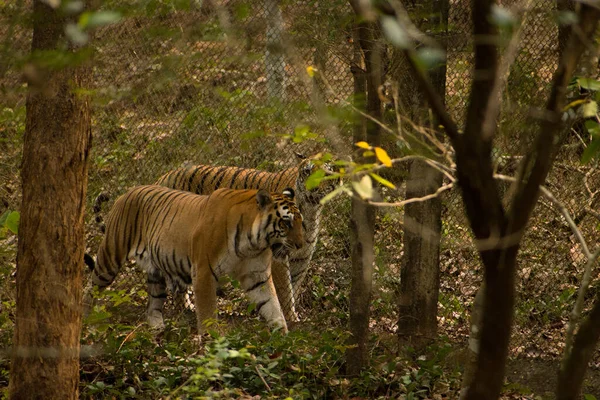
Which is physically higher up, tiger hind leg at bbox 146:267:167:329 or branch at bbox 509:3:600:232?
branch at bbox 509:3:600:232

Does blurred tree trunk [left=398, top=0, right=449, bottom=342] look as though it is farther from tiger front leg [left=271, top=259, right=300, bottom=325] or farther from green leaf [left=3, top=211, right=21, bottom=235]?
green leaf [left=3, top=211, right=21, bottom=235]

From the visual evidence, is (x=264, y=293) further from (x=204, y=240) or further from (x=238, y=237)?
(x=204, y=240)

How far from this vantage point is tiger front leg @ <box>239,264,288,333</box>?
657 centimetres

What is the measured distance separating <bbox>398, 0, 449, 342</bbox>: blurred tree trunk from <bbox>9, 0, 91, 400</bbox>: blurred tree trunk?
7.35 feet

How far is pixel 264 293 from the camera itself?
6609 mm

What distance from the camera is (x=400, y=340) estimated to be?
5707 millimetres

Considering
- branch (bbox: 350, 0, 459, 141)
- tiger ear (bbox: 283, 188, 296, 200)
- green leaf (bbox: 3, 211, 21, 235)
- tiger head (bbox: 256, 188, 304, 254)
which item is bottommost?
green leaf (bbox: 3, 211, 21, 235)

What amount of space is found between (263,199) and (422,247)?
1513mm

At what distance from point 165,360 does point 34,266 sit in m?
1.40

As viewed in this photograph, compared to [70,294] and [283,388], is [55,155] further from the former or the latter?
[283,388]

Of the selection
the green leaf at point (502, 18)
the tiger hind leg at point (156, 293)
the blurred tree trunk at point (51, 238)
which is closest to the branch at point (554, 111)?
the green leaf at point (502, 18)

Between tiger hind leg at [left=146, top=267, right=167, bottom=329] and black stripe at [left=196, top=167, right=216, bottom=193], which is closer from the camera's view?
tiger hind leg at [left=146, top=267, right=167, bottom=329]

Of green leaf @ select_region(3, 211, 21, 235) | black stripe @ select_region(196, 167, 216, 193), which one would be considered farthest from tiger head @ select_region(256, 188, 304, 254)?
green leaf @ select_region(3, 211, 21, 235)

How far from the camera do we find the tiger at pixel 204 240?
6562mm
